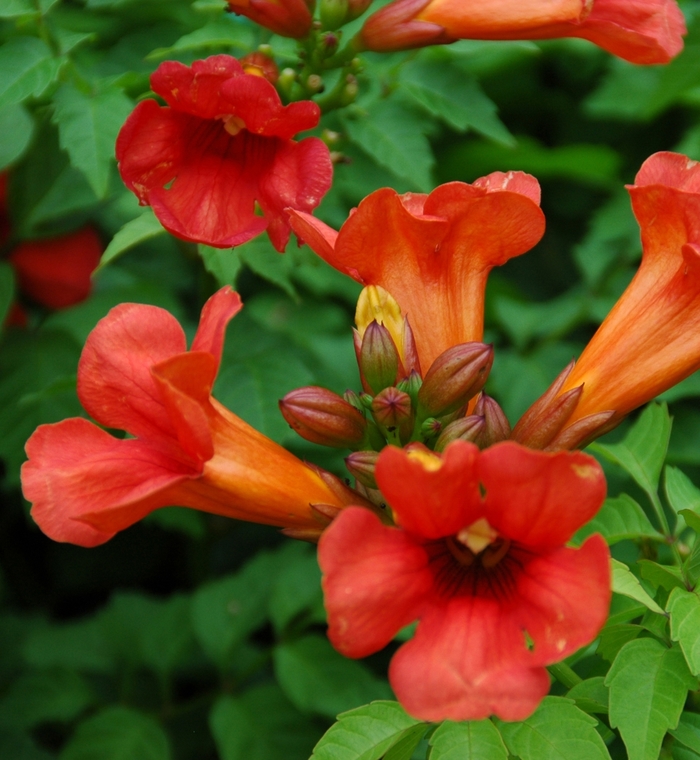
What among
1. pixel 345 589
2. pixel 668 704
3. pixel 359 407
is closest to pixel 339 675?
pixel 359 407

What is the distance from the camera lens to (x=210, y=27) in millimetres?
2344

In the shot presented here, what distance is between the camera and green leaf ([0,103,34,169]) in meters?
2.36

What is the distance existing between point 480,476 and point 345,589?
25cm

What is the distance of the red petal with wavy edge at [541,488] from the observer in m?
1.27

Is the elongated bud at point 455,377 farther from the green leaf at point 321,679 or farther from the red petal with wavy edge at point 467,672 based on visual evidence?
the green leaf at point 321,679

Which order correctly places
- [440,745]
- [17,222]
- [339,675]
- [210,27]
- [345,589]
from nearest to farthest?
[345,589] → [440,745] → [210,27] → [339,675] → [17,222]

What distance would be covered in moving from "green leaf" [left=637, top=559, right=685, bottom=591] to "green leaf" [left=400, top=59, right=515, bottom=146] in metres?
1.32

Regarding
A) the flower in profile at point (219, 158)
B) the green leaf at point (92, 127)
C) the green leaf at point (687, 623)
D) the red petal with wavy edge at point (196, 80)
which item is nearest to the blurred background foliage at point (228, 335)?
the green leaf at point (92, 127)

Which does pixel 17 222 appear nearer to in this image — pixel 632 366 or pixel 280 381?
pixel 280 381

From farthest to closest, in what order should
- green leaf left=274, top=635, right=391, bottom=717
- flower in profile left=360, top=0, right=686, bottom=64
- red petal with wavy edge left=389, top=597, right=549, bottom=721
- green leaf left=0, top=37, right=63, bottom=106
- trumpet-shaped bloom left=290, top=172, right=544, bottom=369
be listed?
green leaf left=274, top=635, right=391, bottom=717
flower in profile left=360, top=0, right=686, bottom=64
green leaf left=0, top=37, right=63, bottom=106
trumpet-shaped bloom left=290, top=172, right=544, bottom=369
red petal with wavy edge left=389, top=597, right=549, bottom=721

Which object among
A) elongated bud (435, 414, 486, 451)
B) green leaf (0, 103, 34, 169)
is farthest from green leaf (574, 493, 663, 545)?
green leaf (0, 103, 34, 169)

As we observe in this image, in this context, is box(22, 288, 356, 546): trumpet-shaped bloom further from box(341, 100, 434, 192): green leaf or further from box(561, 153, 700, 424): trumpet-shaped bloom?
box(341, 100, 434, 192): green leaf

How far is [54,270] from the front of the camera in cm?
303

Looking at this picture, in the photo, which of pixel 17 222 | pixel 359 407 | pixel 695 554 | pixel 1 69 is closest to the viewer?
pixel 695 554
